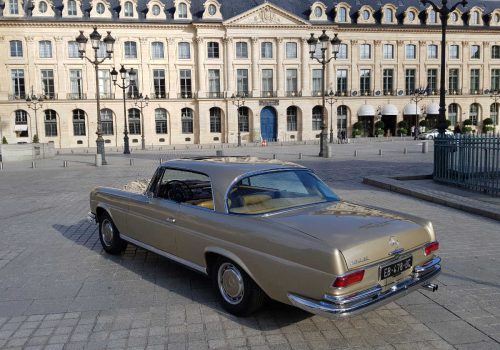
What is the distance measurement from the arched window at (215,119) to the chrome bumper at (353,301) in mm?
54590

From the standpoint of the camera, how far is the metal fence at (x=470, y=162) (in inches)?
443

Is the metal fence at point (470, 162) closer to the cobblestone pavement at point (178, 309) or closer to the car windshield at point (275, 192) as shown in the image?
the cobblestone pavement at point (178, 309)

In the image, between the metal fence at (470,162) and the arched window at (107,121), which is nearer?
the metal fence at (470,162)

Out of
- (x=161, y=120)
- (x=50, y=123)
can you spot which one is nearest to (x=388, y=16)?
(x=161, y=120)

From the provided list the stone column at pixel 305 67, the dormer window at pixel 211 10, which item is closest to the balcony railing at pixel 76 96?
the dormer window at pixel 211 10

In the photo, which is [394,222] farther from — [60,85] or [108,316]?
[60,85]

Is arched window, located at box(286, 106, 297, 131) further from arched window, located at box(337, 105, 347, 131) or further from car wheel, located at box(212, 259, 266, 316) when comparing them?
car wheel, located at box(212, 259, 266, 316)

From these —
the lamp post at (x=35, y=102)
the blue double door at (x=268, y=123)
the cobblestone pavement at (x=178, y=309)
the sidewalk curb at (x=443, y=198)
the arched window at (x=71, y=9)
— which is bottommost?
the cobblestone pavement at (x=178, y=309)

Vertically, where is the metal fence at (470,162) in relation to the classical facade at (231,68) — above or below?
below

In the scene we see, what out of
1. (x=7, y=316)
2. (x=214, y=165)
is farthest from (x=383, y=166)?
(x=7, y=316)

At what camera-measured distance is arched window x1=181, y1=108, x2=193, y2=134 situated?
57844mm

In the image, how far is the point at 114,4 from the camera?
56.3 m

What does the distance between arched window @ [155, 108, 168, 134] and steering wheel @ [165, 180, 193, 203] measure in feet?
173

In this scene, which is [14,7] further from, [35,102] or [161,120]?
[161,120]
